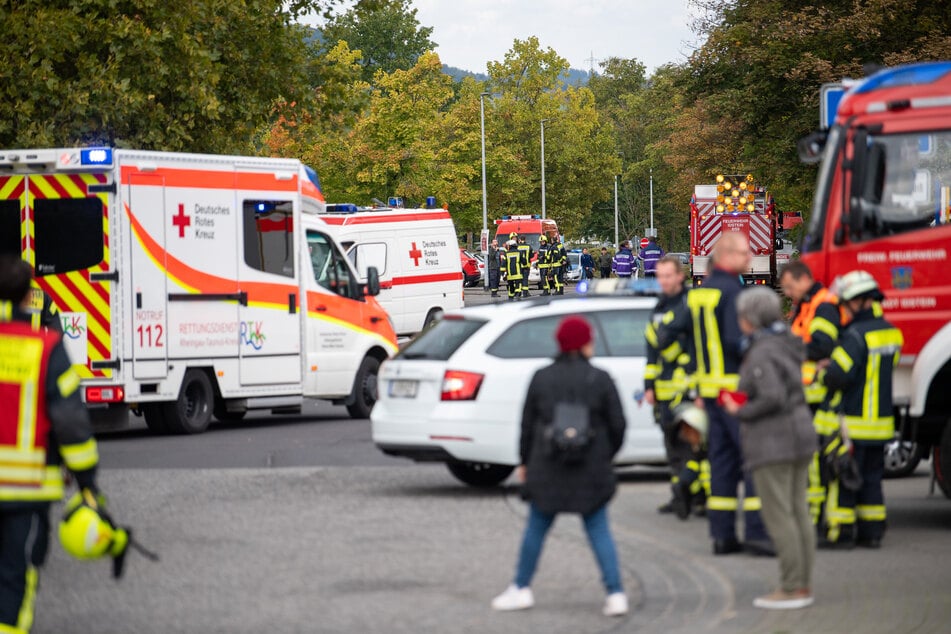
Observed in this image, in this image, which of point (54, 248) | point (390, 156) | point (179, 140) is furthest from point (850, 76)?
point (390, 156)

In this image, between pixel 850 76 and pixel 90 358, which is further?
pixel 850 76

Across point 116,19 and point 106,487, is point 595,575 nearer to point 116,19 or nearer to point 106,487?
point 106,487

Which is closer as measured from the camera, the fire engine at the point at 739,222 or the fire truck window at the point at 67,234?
the fire truck window at the point at 67,234

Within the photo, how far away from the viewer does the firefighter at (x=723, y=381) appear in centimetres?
940

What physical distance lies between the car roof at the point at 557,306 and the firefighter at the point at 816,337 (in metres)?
2.40

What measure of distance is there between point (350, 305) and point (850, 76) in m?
15.5

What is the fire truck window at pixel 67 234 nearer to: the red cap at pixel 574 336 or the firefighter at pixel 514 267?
the red cap at pixel 574 336

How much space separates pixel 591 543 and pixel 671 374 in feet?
10.7

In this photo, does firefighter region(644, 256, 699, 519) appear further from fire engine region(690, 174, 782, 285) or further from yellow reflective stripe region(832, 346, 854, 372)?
fire engine region(690, 174, 782, 285)

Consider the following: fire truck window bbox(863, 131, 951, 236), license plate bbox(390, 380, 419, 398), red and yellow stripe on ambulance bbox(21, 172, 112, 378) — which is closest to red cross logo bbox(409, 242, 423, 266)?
red and yellow stripe on ambulance bbox(21, 172, 112, 378)

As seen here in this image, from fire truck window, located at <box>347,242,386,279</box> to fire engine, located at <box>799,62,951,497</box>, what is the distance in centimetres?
1630

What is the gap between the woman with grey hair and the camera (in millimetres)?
8016

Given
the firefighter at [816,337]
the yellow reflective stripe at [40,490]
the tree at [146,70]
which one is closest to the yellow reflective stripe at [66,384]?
the yellow reflective stripe at [40,490]

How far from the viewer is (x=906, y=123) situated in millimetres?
11016
